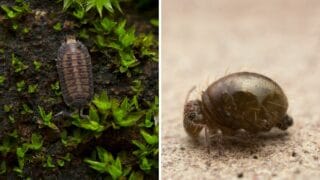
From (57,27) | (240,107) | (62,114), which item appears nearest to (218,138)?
(240,107)

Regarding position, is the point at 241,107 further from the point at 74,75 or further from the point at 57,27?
the point at 57,27

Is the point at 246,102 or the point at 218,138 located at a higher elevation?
the point at 246,102

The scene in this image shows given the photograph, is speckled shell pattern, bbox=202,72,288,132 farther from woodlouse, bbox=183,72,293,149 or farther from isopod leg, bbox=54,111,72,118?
isopod leg, bbox=54,111,72,118

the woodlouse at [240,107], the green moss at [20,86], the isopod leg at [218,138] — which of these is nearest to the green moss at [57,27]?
the green moss at [20,86]

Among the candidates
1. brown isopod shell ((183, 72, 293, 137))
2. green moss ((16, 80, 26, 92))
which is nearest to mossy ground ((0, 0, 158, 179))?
green moss ((16, 80, 26, 92))

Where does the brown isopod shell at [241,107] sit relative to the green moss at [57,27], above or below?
below

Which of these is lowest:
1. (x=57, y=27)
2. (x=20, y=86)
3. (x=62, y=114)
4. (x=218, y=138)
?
(x=218, y=138)

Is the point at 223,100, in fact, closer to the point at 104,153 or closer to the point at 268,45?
the point at 104,153

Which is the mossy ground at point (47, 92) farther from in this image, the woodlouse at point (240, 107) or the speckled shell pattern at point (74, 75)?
the woodlouse at point (240, 107)
